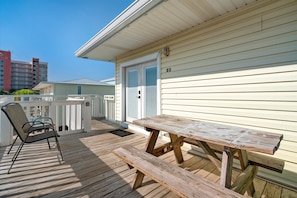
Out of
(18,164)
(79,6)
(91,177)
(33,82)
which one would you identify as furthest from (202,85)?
(33,82)

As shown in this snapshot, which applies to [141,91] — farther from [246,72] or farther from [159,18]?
[246,72]

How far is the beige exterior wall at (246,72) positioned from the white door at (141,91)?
89cm

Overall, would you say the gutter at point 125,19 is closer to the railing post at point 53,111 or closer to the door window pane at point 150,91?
the door window pane at point 150,91

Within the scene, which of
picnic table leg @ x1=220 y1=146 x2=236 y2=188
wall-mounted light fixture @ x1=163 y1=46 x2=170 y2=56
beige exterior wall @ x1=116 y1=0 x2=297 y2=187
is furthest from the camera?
wall-mounted light fixture @ x1=163 y1=46 x2=170 y2=56

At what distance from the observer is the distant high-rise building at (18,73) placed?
88.5ft

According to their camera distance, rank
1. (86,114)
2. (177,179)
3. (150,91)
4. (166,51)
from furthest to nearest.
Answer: (86,114) < (150,91) < (166,51) < (177,179)

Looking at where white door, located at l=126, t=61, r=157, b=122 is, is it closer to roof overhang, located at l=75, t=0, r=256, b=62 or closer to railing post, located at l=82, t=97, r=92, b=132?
roof overhang, located at l=75, t=0, r=256, b=62

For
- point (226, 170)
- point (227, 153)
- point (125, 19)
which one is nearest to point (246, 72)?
point (227, 153)

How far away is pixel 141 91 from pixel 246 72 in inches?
106

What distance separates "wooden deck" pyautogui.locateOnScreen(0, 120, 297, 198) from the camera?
5.29 feet

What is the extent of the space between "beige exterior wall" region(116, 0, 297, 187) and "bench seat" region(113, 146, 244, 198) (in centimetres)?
149

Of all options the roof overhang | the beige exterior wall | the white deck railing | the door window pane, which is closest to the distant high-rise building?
the white deck railing

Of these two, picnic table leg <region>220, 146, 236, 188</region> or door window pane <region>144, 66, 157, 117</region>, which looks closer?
picnic table leg <region>220, 146, 236, 188</region>

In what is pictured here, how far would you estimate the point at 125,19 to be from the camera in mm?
2426
